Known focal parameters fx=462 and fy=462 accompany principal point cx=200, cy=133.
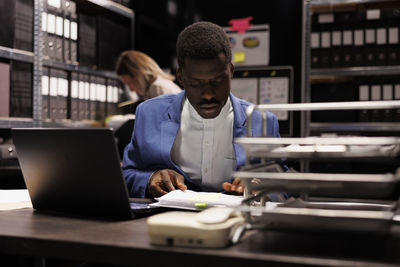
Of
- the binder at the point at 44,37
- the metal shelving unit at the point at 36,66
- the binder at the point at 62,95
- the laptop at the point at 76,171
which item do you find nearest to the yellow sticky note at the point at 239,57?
the metal shelving unit at the point at 36,66

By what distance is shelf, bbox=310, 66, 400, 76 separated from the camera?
3025 millimetres

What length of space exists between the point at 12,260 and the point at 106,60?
104 inches

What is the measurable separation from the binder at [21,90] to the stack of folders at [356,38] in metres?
1.88

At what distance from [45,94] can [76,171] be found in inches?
80.8

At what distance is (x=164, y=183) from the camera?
117cm

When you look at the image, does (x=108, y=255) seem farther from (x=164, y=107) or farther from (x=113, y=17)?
(x=113, y=17)

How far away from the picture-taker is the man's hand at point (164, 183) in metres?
1.14

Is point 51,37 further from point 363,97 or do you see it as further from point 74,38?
point 363,97

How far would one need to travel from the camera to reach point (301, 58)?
3.58 meters

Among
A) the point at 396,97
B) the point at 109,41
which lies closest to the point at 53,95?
the point at 109,41

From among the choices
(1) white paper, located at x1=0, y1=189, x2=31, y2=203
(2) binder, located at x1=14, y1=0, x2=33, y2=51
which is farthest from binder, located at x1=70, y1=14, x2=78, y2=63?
(1) white paper, located at x1=0, y1=189, x2=31, y2=203

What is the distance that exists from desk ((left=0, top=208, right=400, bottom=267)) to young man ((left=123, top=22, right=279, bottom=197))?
1.57 feet

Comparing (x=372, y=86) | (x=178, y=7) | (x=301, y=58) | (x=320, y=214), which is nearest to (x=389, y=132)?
(x=372, y=86)

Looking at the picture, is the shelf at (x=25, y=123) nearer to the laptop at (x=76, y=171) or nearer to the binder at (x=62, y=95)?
the binder at (x=62, y=95)
